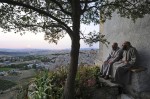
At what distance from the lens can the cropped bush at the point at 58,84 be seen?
9.96 meters

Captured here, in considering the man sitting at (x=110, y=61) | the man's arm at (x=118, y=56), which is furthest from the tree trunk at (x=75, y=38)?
the man's arm at (x=118, y=56)

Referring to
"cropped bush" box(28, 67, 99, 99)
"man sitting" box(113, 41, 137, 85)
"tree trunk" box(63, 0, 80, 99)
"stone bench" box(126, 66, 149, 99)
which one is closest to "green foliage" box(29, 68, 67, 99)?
"cropped bush" box(28, 67, 99, 99)

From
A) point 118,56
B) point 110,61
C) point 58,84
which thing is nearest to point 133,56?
point 118,56

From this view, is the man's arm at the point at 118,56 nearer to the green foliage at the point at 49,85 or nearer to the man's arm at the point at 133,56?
the man's arm at the point at 133,56

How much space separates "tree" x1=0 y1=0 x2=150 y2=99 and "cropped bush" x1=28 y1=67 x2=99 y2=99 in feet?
2.63

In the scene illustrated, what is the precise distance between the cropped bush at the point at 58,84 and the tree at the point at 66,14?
31.6 inches

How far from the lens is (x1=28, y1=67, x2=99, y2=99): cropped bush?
9.96 meters

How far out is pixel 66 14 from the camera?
30.7 ft

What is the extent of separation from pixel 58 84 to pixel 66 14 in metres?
2.72

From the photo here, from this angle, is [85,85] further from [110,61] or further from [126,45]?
[126,45]

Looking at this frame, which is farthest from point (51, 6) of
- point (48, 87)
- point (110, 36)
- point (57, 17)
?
point (110, 36)

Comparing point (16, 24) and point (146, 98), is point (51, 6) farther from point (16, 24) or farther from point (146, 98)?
point (146, 98)

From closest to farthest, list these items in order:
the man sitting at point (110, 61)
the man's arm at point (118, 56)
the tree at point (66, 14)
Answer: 1. the tree at point (66, 14)
2. the man sitting at point (110, 61)
3. the man's arm at point (118, 56)

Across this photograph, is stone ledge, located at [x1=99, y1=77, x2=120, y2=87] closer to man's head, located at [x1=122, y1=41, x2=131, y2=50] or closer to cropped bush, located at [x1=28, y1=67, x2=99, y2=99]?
cropped bush, located at [x1=28, y1=67, x2=99, y2=99]
